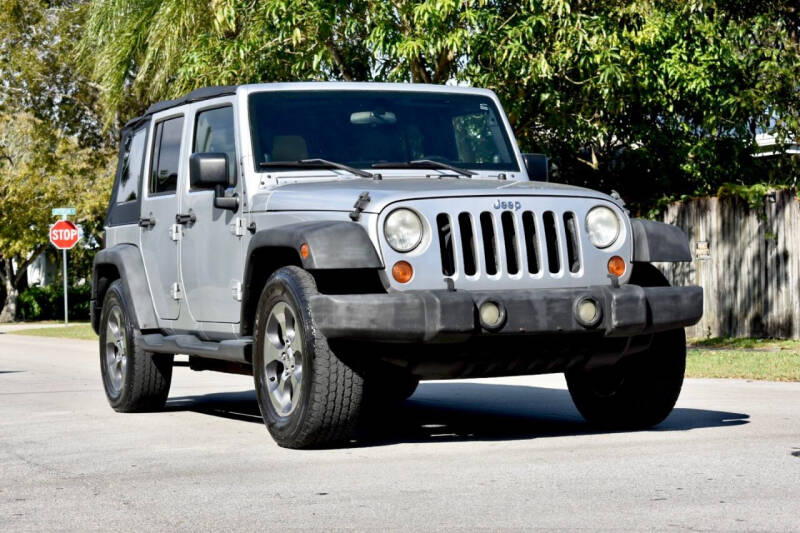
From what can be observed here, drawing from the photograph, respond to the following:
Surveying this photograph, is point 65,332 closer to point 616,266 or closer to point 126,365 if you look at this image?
point 126,365

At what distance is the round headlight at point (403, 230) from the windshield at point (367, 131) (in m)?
1.30

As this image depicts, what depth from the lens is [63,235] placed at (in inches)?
1308

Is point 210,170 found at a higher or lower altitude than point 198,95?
lower

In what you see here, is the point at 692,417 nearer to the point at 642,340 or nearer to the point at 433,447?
the point at 642,340

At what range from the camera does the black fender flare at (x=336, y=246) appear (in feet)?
24.4

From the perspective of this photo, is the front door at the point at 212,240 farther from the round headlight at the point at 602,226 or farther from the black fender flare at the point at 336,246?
the round headlight at the point at 602,226

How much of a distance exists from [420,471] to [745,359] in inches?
379

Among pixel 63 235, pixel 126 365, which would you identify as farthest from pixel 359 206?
pixel 63 235

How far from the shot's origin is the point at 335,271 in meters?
7.96

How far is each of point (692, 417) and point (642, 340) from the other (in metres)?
1.73

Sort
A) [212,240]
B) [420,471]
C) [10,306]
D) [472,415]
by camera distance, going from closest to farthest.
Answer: [420,471] → [212,240] → [472,415] → [10,306]

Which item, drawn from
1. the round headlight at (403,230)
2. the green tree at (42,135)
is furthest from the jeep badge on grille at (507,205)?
the green tree at (42,135)

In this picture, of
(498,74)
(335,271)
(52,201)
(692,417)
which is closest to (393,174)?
(335,271)

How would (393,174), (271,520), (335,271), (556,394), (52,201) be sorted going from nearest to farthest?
(271,520)
(335,271)
(393,174)
(556,394)
(52,201)
